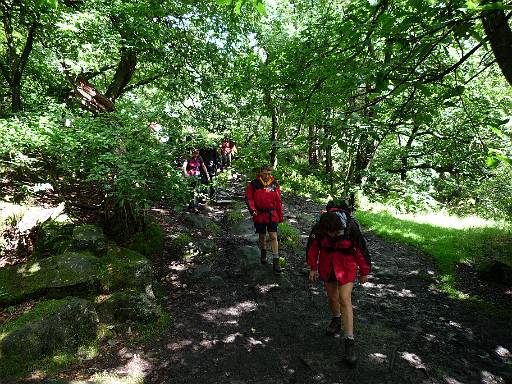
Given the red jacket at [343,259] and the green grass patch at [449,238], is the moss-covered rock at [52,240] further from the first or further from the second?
the green grass patch at [449,238]

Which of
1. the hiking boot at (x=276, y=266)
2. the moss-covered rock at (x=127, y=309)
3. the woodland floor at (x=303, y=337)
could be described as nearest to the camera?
the woodland floor at (x=303, y=337)

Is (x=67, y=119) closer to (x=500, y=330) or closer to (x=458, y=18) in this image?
(x=458, y=18)

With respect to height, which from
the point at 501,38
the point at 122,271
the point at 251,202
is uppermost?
the point at 501,38

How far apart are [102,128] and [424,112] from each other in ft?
18.0

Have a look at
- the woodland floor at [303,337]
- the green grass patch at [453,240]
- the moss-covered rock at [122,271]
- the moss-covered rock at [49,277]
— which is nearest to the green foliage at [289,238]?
the woodland floor at [303,337]

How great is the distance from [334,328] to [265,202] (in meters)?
3.02

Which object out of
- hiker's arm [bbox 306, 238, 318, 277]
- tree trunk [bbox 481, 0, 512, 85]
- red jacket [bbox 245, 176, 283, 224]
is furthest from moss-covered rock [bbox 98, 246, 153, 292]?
tree trunk [bbox 481, 0, 512, 85]

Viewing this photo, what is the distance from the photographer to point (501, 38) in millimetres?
3547

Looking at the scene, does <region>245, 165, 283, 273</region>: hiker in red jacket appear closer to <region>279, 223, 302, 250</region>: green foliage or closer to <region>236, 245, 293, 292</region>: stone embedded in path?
<region>236, 245, 293, 292</region>: stone embedded in path

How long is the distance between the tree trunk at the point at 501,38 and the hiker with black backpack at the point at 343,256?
2495 mm

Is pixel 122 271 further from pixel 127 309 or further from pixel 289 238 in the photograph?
pixel 289 238

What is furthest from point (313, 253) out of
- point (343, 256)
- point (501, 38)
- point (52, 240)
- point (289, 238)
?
point (52, 240)

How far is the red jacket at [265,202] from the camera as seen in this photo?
754cm

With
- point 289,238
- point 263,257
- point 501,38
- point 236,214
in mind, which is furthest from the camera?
point 236,214
